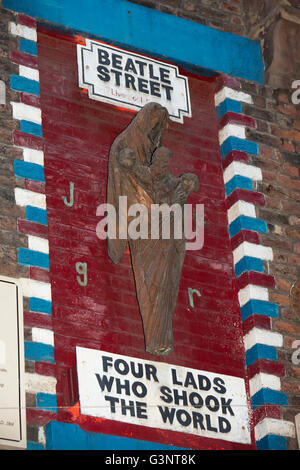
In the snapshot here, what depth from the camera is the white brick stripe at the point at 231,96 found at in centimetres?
1227

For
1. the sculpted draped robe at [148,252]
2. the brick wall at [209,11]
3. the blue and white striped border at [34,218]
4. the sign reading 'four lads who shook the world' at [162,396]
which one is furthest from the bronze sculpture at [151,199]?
the brick wall at [209,11]

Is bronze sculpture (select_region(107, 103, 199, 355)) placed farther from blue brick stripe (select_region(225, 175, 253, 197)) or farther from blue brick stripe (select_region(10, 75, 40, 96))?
blue brick stripe (select_region(10, 75, 40, 96))

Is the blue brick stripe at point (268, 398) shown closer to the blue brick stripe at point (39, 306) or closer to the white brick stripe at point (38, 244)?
the blue brick stripe at point (39, 306)

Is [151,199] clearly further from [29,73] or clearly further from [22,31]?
[22,31]

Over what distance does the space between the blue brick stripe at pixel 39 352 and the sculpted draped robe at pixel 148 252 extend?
802mm

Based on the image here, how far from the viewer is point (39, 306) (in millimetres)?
10422

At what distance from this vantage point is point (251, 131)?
1217 cm

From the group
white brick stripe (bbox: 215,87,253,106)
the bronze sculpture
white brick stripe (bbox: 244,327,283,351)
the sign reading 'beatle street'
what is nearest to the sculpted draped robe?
the bronze sculpture

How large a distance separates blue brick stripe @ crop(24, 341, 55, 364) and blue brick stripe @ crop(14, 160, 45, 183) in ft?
4.43

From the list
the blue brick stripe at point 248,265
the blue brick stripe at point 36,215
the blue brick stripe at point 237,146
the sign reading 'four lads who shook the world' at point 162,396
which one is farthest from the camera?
the blue brick stripe at point 237,146

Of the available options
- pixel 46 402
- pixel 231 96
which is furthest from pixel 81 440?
pixel 231 96

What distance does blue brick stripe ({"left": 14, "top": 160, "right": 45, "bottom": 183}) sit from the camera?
1086 cm
